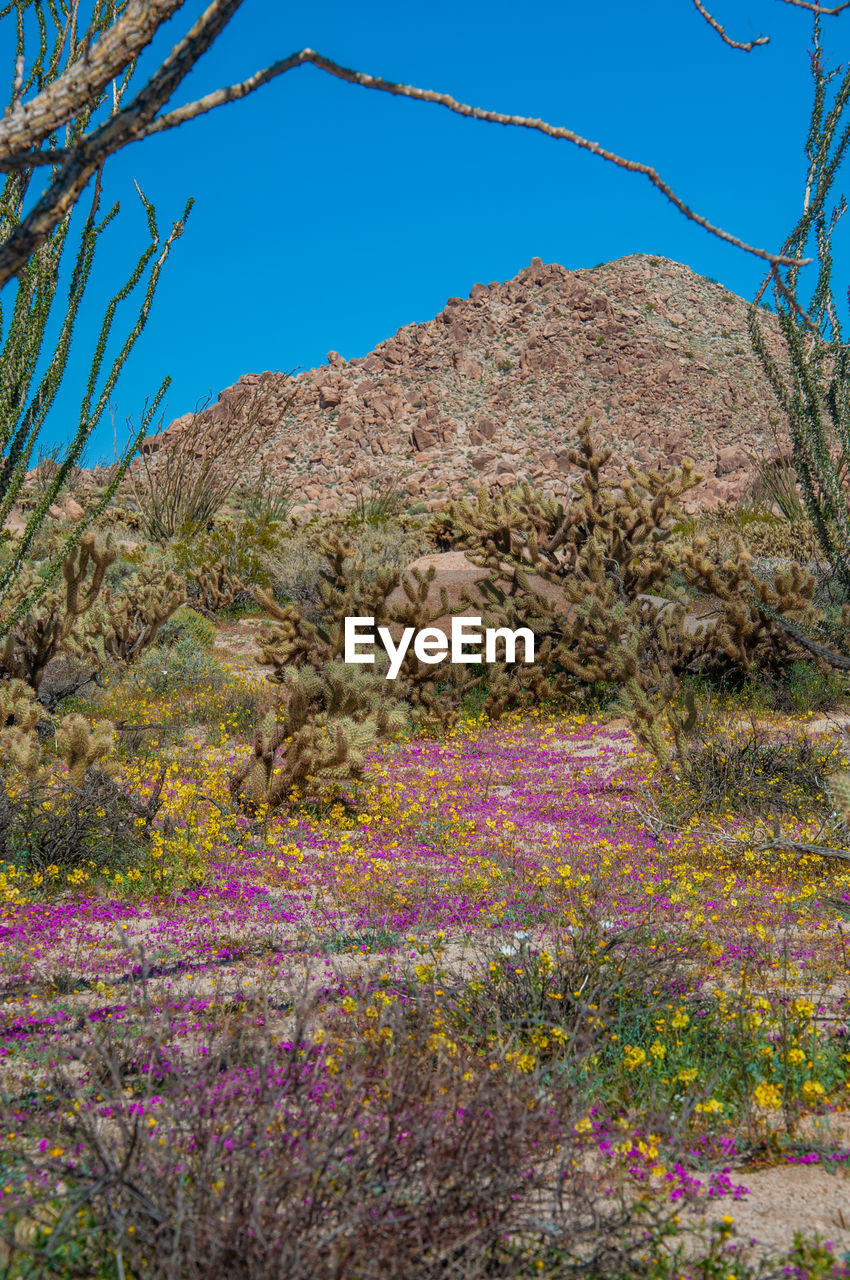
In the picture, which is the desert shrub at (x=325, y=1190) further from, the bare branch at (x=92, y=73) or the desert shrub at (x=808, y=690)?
the desert shrub at (x=808, y=690)

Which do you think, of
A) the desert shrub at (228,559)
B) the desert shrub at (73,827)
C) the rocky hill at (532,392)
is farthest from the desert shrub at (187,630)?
the rocky hill at (532,392)

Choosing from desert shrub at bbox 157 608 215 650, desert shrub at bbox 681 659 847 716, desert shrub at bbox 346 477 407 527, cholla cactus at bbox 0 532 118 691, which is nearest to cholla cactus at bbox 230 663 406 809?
cholla cactus at bbox 0 532 118 691

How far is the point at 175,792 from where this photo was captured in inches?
270

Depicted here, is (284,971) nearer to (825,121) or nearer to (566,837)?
(566,837)

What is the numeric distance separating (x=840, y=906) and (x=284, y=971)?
2.41m

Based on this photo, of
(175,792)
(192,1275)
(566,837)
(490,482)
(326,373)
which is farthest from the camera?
(326,373)

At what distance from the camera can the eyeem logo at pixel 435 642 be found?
10.7m

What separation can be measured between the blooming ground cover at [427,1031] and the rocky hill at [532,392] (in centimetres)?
3601

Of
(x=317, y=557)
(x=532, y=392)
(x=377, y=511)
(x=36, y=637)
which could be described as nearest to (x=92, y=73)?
(x=36, y=637)

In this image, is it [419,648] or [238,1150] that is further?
[419,648]

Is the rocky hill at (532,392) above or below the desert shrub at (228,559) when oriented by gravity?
above

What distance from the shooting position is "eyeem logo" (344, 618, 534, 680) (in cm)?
1073

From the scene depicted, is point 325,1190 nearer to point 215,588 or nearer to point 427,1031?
point 427,1031

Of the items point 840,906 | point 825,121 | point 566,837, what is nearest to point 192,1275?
point 840,906
